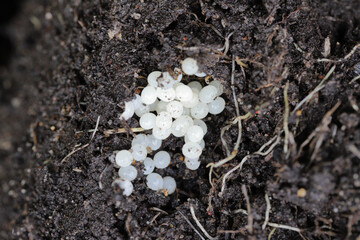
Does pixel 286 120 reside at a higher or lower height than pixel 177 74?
lower

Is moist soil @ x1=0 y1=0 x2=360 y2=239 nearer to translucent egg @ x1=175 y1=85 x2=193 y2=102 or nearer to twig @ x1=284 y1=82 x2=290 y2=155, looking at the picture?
twig @ x1=284 y1=82 x2=290 y2=155

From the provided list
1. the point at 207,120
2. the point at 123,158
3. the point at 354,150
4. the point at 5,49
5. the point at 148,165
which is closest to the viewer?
the point at 5,49

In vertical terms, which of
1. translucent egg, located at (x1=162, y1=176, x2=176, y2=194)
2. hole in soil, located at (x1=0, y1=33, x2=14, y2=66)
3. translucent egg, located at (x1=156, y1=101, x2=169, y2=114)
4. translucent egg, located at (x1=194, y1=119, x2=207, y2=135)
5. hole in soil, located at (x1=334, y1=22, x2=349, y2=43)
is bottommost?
translucent egg, located at (x1=162, y1=176, x2=176, y2=194)

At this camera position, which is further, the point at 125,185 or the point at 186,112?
the point at 186,112

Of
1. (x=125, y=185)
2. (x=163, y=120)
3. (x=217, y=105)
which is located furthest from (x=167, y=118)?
(x=125, y=185)

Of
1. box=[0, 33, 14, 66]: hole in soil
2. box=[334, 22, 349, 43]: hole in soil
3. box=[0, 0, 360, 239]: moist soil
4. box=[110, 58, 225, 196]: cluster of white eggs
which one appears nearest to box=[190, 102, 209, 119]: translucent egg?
box=[110, 58, 225, 196]: cluster of white eggs

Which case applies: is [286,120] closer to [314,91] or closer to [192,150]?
[314,91]

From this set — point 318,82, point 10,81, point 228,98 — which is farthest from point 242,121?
point 10,81
